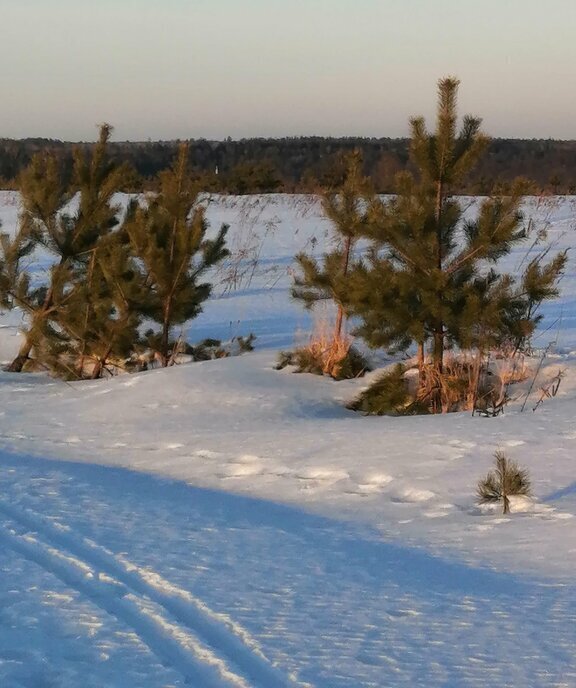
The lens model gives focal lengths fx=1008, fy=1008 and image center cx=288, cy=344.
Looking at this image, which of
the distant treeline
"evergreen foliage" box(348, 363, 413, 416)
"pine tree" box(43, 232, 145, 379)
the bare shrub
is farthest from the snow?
the distant treeline

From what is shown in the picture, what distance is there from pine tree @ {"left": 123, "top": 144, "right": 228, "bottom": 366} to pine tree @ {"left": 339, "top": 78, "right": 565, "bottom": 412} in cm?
287

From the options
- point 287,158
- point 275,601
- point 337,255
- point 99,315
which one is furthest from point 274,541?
point 287,158

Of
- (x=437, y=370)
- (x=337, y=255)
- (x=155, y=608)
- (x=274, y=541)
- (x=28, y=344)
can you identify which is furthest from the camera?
(x=28, y=344)

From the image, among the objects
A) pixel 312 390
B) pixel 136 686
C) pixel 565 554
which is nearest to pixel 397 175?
pixel 312 390

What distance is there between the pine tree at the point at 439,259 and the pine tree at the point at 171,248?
113 inches

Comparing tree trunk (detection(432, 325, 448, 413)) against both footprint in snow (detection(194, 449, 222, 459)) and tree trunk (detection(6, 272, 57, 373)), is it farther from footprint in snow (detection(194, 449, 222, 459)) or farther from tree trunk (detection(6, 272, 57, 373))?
tree trunk (detection(6, 272, 57, 373))

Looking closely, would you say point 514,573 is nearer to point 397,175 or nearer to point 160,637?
point 160,637

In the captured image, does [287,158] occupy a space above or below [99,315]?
above

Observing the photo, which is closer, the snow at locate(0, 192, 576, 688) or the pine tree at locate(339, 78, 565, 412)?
the snow at locate(0, 192, 576, 688)

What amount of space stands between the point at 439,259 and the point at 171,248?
3475 millimetres

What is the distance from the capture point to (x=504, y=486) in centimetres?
549

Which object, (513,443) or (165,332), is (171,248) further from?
(513,443)

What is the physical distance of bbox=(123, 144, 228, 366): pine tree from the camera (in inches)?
431

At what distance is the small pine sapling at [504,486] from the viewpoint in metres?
5.48
